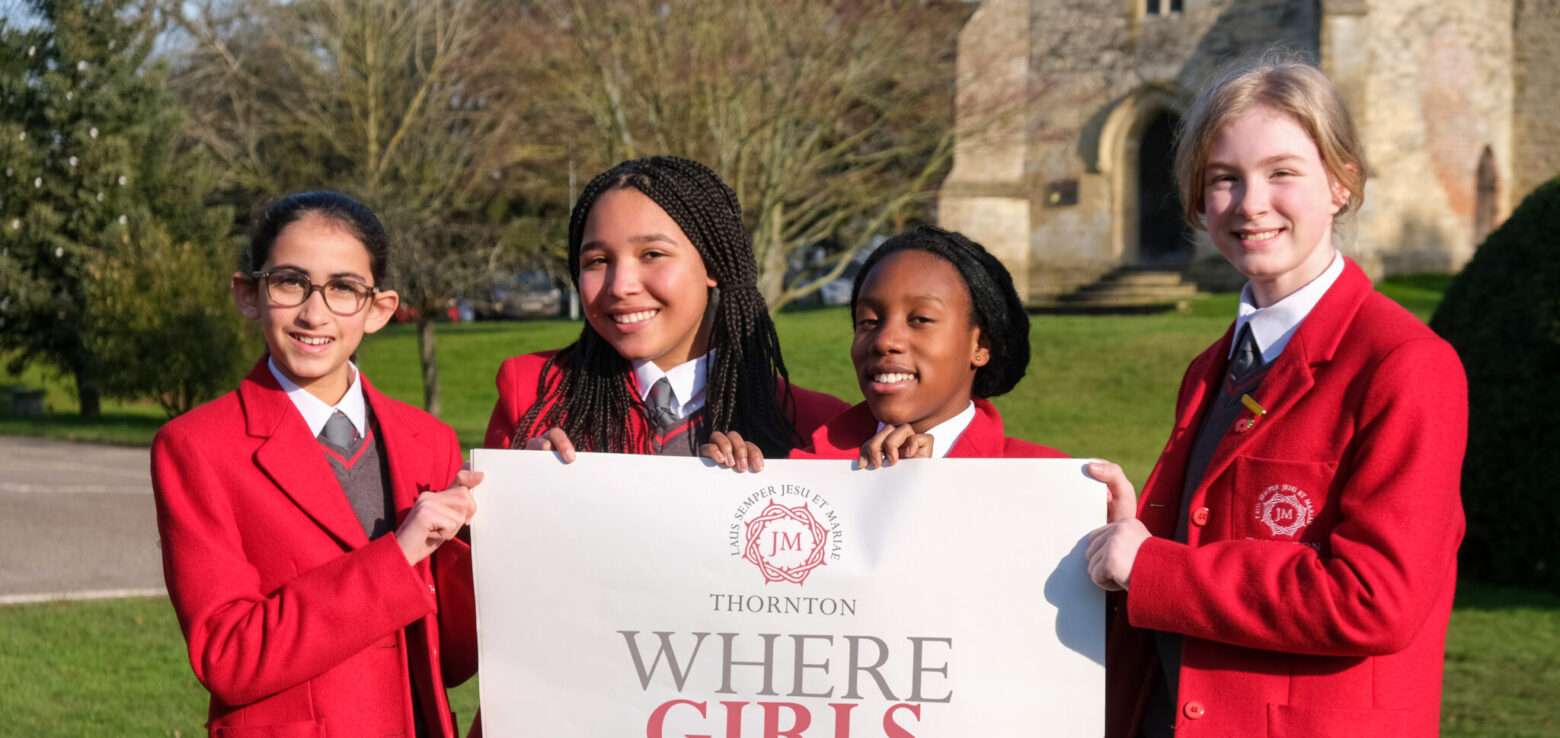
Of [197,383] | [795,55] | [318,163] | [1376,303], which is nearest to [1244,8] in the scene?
[795,55]

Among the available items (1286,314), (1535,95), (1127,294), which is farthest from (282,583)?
(1535,95)

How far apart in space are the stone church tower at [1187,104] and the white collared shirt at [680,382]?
22.1 metres

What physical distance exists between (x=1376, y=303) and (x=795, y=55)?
1507 cm

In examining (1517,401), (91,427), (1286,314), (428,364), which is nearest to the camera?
(1286,314)

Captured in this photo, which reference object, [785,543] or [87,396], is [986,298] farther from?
[87,396]

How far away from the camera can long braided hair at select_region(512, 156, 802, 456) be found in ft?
10.2

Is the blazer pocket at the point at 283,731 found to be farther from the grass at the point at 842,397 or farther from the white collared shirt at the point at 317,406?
the grass at the point at 842,397

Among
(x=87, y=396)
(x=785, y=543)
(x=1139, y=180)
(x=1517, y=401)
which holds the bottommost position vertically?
(x=87, y=396)

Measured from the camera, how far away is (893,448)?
2.74 m

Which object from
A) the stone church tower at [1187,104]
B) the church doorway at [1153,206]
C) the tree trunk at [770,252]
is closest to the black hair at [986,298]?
the tree trunk at [770,252]

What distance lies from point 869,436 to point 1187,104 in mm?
23957

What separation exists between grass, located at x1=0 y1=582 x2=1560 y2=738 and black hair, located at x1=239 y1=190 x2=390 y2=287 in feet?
12.0

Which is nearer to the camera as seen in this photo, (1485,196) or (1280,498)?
(1280,498)

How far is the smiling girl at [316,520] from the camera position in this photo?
256cm
